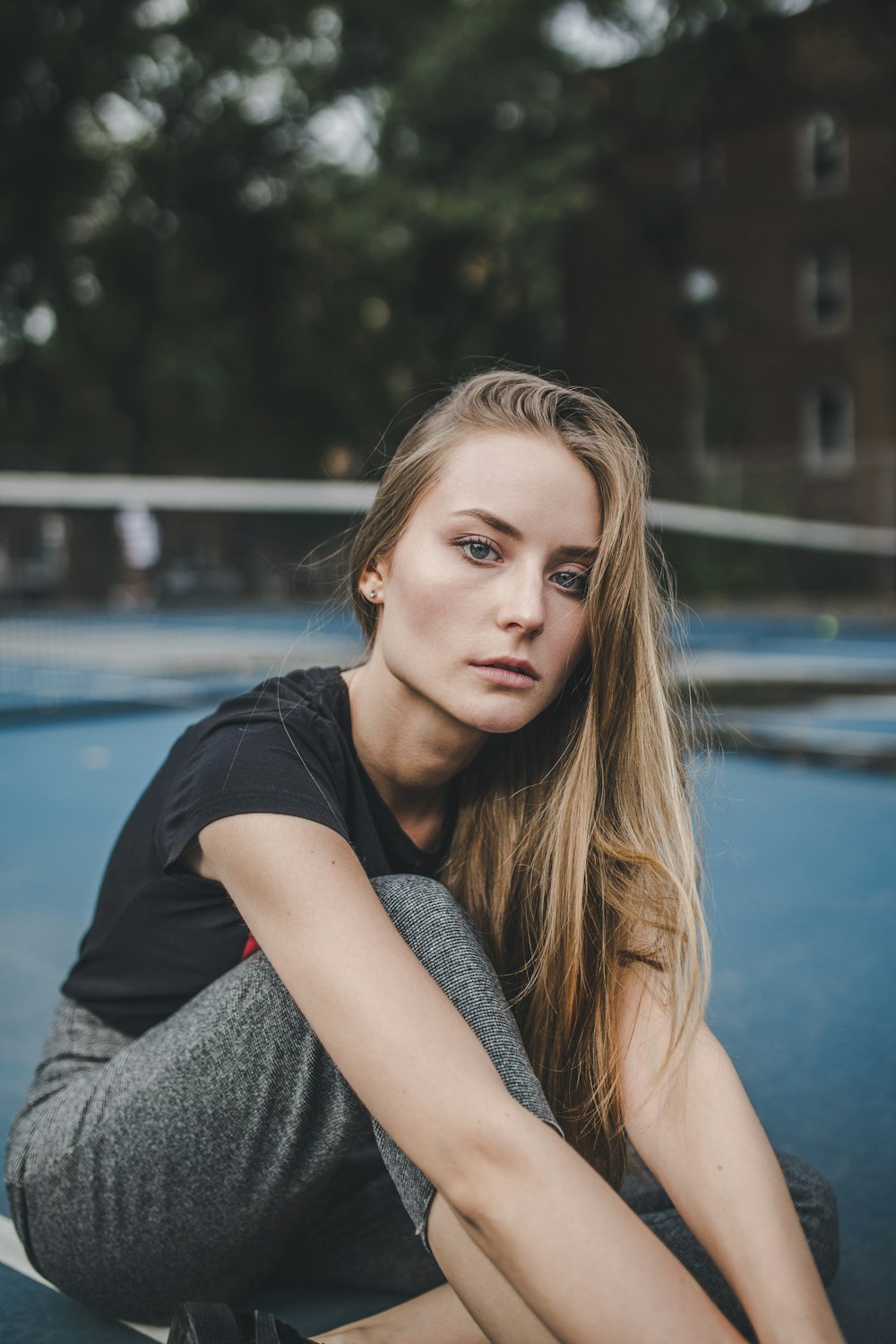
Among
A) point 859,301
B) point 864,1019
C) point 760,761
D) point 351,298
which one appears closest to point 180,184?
point 351,298

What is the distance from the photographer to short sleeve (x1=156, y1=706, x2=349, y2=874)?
1.57 meters

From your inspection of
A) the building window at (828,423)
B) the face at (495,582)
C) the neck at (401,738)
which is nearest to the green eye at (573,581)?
the face at (495,582)

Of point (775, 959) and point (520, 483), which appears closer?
point (520, 483)

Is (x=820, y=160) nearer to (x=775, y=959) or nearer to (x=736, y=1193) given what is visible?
(x=775, y=959)

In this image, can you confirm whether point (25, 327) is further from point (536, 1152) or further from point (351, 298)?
point (536, 1152)

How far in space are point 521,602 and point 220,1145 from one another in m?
0.79

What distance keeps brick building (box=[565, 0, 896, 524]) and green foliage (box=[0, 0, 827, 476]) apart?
2.32m

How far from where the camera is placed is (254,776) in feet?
5.22

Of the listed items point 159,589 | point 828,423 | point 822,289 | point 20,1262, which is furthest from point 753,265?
→ point 20,1262

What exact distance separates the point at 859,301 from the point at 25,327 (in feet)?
54.2

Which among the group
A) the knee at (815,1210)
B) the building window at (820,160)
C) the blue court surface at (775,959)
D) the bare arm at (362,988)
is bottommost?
the blue court surface at (775,959)

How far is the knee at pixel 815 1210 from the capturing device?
70.6 inches

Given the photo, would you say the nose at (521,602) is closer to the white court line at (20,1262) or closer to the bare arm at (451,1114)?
the bare arm at (451,1114)

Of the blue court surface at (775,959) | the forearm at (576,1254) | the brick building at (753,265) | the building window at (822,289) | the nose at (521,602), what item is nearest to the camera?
the forearm at (576,1254)
